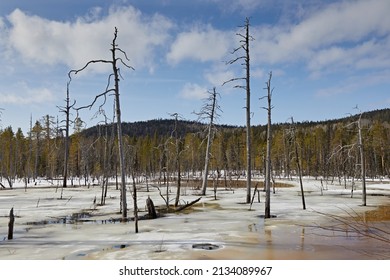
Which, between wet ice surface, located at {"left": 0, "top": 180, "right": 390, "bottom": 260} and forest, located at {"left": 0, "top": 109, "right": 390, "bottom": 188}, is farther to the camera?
forest, located at {"left": 0, "top": 109, "right": 390, "bottom": 188}

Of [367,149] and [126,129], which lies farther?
[126,129]

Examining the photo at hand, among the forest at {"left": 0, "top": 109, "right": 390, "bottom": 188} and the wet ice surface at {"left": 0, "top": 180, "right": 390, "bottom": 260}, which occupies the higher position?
the forest at {"left": 0, "top": 109, "right": 390, "bottom": 188}

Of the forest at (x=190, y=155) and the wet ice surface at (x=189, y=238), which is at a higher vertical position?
the forest at (x=190, y=155)

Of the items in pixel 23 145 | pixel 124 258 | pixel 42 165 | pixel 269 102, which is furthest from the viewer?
pixel 42 165

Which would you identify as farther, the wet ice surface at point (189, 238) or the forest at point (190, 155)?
the forest at point (190, 155)

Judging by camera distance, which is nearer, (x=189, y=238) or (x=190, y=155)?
(x=189, y=238)

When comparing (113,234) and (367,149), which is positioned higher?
(367,149)

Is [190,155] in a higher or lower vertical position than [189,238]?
higher

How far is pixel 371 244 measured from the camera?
9047 millimetres

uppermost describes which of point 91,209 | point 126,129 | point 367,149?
point 126,129
